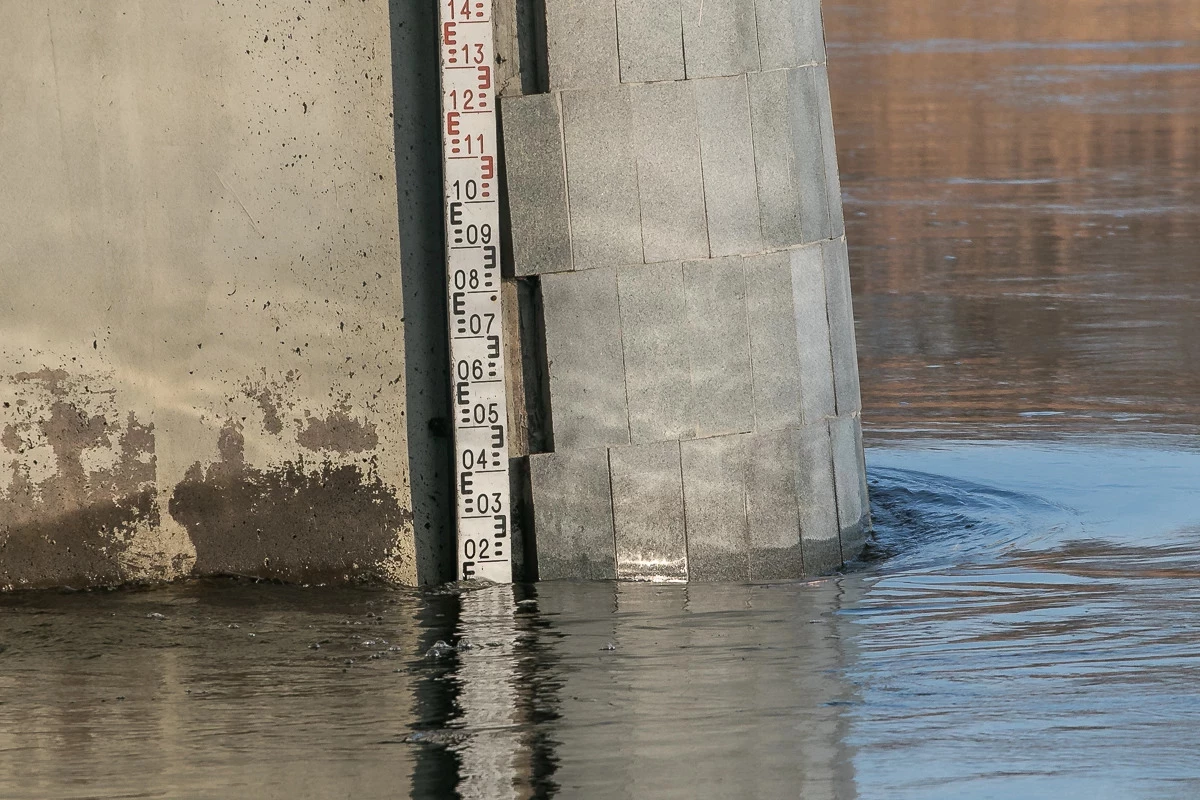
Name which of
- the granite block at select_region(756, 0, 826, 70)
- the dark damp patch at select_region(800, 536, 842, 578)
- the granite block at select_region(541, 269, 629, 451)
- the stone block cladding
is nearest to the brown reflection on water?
the dark damp patch at select_region(800, 536, 842, 578)

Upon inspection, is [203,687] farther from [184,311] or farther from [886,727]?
[886,727]

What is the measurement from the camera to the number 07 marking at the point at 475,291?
560 cm

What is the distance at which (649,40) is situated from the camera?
5.70m

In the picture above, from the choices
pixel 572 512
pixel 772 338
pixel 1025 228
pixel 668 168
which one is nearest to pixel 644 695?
pixel 572 512

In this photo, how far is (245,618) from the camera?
5.44 m

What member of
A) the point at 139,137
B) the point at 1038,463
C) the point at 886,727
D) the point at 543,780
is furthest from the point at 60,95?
the point at 1038,463

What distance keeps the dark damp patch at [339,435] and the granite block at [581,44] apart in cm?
122

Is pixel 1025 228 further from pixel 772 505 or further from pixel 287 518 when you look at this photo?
pixel 287 518

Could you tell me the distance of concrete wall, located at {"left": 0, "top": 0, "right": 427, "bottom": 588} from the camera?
5.52m

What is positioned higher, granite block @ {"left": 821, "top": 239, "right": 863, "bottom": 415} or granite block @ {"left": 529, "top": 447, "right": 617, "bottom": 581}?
granite block @ {"left": 821, "top": 239, "right": 863, "bottom": 415}

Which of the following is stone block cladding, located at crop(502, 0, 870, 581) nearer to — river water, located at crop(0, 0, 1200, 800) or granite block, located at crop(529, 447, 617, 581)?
granite block, located at crop(529, 447, 617, 581)

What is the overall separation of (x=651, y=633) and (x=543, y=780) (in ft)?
3.90

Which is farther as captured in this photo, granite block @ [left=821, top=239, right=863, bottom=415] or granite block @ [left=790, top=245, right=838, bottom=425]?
granite block @ [left=821, top=239, right=863, bottom=415]

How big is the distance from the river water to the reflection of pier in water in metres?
0.01
